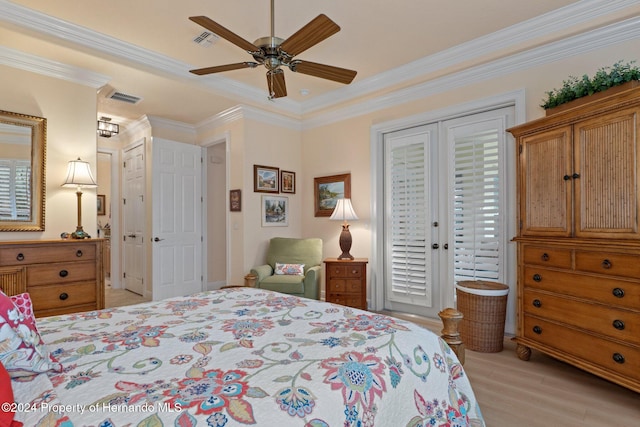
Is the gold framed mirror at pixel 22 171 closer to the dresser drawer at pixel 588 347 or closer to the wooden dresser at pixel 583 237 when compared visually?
the wooden dresser at pixel 583 237

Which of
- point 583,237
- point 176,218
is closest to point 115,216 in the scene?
point 176,218

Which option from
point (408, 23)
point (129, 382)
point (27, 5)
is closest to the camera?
point (129, 382)

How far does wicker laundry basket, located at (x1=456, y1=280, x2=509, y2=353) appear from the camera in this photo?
2930 millimetres

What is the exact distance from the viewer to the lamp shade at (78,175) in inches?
123

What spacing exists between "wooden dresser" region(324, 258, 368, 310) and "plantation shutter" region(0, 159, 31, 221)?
3.00m

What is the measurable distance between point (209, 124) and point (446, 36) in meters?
3.49

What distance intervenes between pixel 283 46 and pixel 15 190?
2777mm

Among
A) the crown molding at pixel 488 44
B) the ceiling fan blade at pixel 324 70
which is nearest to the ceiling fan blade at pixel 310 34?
the ceiling fan blade at pixel 324 70

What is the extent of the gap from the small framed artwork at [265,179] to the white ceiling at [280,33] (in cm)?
112

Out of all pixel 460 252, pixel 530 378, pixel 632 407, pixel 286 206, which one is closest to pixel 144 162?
pixel 286 206

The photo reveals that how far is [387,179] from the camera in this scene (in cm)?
425

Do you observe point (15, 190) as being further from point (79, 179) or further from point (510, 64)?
point (510, 64)

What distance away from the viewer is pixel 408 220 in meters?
4.02

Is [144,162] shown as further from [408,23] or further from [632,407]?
[632,407]
